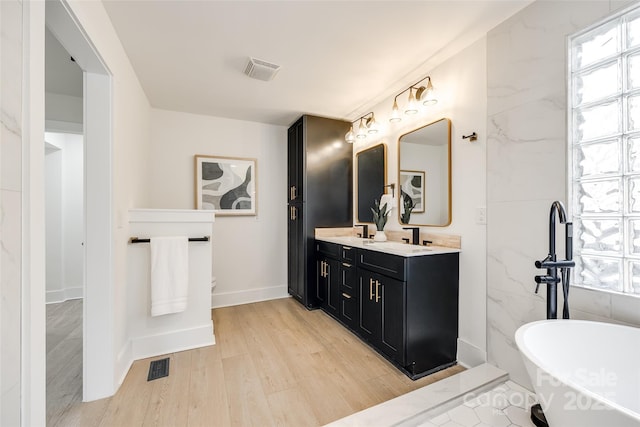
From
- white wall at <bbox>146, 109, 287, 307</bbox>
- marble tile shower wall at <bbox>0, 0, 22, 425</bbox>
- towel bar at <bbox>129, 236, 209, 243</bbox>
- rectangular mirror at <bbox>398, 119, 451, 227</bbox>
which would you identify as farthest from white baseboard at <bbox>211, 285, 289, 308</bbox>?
marble tile shower wall at <bbox>0, 0, 22, 425</bbox>

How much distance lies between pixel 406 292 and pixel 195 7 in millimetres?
2276

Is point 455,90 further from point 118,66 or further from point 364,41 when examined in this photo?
point 118,66

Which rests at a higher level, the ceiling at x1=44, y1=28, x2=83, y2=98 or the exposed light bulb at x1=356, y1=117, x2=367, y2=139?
the ceiling at x1=44, y1=28, x2=83, y2=98

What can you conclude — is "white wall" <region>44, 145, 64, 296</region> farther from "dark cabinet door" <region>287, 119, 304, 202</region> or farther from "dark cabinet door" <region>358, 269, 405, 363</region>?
"dark cabinet door" <region>358, 269, 405, 363</region>

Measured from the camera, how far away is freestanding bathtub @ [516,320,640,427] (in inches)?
36.6

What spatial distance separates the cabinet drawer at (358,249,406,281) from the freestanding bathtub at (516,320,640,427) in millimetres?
795

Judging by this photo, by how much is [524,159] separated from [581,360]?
111 cm

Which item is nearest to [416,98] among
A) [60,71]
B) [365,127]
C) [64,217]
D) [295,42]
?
[365,127]

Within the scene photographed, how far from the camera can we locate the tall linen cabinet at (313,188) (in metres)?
3.20

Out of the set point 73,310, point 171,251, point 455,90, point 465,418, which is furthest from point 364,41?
point 73,310

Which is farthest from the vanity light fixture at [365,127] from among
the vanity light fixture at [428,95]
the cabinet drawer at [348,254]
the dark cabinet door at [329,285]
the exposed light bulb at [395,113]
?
the dark cabinet door at [329,285]

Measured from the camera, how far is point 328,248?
295 centimetres

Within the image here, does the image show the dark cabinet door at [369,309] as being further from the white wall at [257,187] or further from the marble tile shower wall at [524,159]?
the white wall at [257,187]

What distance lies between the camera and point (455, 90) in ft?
6.98
